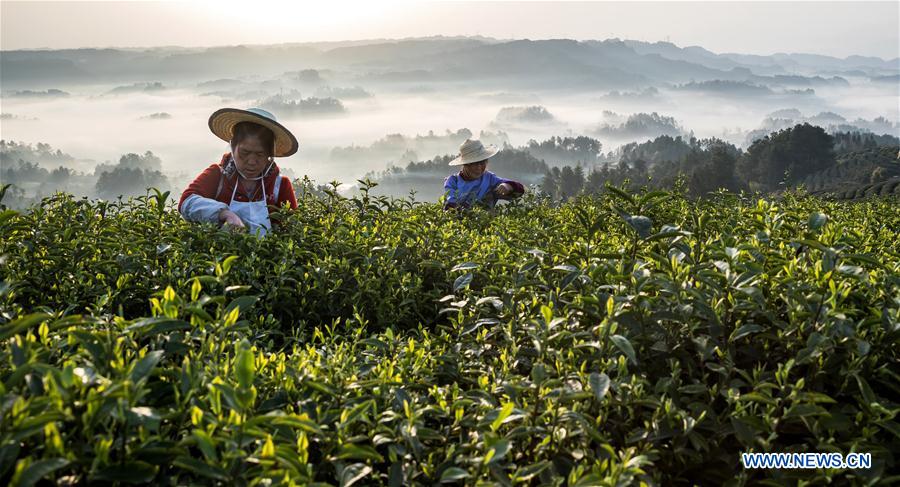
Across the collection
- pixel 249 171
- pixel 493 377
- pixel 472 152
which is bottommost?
pixel 493 377

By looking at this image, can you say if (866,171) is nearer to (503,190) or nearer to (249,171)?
(503,190)

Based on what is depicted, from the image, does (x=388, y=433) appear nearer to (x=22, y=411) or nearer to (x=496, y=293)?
(x=22, y=411)

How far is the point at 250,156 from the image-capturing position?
6.02 meters

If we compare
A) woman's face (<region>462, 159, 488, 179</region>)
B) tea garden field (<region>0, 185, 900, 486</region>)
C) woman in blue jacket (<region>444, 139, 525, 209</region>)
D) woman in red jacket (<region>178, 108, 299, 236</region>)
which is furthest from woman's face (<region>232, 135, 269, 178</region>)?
woman's face (<region>462, 159, 488, 179</region>)

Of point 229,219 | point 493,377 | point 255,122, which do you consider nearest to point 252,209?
point 255,122

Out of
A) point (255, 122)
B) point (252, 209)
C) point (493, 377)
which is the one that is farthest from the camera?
point (255, 122)

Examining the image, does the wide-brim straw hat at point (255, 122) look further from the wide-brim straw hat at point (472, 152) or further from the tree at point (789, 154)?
the tree at point (789, 154)

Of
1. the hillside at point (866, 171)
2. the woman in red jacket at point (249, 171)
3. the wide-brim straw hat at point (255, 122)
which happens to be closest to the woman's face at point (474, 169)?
the wide-brim straw hat at point (255, 122)

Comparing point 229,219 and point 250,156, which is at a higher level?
point 250,156

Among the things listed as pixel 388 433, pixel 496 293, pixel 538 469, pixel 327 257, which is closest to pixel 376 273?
pixel 327 257

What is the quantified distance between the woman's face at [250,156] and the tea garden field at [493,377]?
2.56m

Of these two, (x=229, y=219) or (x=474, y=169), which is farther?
(x=474, y=169)

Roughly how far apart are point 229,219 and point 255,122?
5.63 ft

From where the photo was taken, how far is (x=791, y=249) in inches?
111
